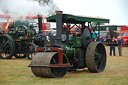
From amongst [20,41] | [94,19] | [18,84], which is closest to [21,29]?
[20,41]

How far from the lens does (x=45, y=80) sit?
8352 millimetres

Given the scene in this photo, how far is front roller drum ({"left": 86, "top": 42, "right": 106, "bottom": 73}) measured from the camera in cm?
1007

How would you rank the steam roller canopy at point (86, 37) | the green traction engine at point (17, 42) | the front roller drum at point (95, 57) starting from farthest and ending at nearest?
the green traction engine at point (17, 42)
the steam roller canopy at point (86, 37)
the front roller drum at point (95, 57)

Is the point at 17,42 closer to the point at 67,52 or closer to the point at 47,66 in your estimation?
the point at 67,52

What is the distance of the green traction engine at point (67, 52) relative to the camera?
28.9 feet

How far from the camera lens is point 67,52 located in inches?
381

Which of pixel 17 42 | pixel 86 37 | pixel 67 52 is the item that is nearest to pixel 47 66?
pixel 67 52

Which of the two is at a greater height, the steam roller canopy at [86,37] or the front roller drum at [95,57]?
the steam roller canopy at [86,37]


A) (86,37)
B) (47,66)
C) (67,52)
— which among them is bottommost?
(47,66)

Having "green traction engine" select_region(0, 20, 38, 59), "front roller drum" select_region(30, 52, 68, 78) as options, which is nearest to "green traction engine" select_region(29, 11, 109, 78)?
"front roller drum" select_region(30, 52, 68, 78)

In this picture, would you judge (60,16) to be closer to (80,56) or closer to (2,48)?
(80,56)

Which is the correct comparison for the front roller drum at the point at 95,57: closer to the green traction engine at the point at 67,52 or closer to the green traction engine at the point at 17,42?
the green traction engine at the point at 67,52

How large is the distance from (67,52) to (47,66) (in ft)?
4.45

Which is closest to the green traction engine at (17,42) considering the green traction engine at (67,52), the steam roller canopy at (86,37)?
the green traction engine at (67,52)
